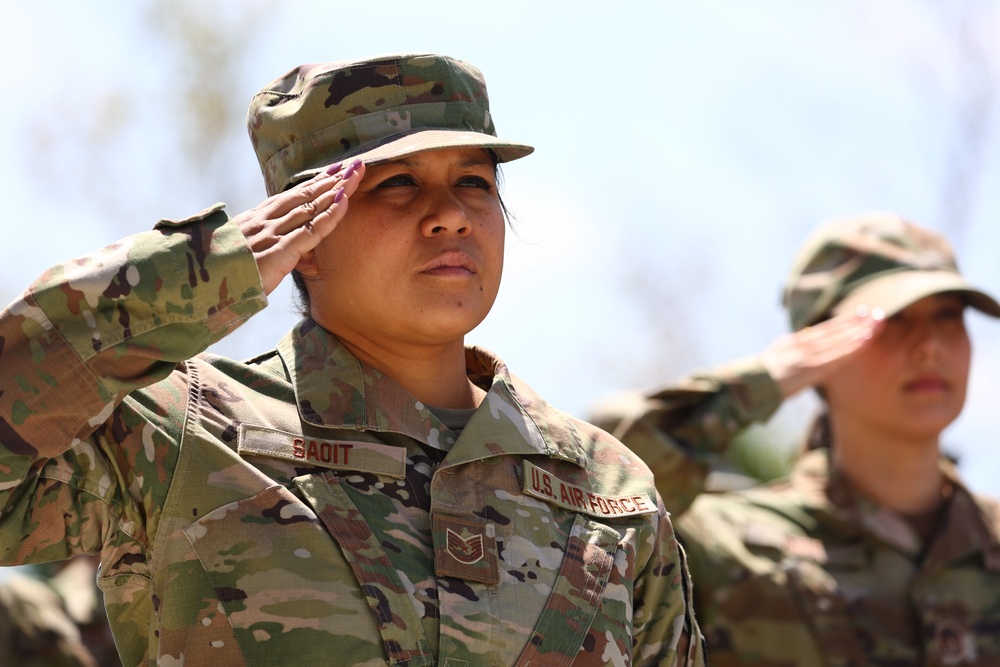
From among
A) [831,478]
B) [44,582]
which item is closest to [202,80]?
[44,582]

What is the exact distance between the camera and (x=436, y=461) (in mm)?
2996

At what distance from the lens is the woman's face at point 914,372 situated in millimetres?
5555

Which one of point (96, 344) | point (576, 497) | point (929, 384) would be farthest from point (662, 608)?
point (929, 384)

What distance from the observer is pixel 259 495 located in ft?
8.97

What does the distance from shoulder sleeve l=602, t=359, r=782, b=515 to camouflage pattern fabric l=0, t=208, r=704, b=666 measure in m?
2.15

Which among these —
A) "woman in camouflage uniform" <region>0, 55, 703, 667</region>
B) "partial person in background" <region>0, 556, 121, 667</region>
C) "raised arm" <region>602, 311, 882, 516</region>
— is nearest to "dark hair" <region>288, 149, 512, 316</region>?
"woman in camouflage uniform" <region>0, 55, 703, 667</region>

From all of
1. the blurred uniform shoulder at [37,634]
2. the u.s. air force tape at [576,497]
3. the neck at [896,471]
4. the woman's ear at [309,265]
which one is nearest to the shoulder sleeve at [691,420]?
the neck at [896,471]

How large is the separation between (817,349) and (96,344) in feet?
11.6

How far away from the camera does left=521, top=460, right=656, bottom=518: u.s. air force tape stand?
9.91 feet

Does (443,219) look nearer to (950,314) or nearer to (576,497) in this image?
(576,497)

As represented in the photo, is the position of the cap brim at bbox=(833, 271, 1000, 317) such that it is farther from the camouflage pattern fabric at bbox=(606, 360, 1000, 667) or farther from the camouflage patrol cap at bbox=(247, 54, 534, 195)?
the camouflage patrol cap at bbox=(247, 54, 534, 195)

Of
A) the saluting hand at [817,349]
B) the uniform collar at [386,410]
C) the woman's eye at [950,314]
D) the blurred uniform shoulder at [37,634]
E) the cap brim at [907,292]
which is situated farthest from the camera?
the blurred uniform shoulder at [37,634]

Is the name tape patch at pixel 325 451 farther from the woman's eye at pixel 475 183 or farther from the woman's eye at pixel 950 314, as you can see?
the woman's eye at pixel 950 314

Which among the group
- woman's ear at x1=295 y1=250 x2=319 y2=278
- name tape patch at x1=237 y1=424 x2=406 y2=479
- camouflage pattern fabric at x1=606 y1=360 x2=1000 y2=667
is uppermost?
woman's ear at x1=295 y1=250 x2=319 y2=278
